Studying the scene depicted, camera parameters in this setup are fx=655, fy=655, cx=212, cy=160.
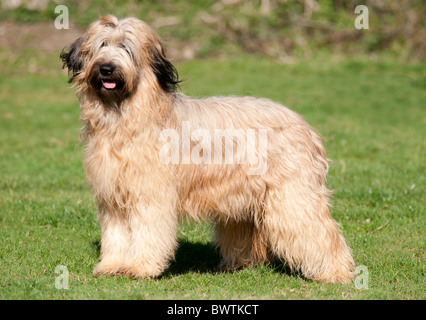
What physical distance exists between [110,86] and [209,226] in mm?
2146

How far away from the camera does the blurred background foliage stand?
1634cm

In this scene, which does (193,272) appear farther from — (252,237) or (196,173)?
(196,173)

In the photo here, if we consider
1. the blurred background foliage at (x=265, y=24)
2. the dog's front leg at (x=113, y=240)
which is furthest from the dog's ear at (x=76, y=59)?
the blurred background foliage at (x=265, y=24)

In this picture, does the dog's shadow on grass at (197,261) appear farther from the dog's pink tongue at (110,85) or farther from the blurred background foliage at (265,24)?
the blurred background foliage at (265,24)

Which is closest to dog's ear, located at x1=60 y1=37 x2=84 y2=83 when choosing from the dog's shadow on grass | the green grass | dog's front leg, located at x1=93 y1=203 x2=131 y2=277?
the green grass

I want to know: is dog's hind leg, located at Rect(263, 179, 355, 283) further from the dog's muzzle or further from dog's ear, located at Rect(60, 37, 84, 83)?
dog's ear, located at Rect(60, 37, 84, 83)

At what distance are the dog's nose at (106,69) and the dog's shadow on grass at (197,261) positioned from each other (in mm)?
1720

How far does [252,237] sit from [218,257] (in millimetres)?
554

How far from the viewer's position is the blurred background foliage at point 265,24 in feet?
53.6

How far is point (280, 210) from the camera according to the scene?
5070mm

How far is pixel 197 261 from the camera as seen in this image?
594cm

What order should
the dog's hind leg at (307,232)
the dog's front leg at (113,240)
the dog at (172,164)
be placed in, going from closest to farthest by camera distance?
the dog at (172,164) → the dog's hind leg at (307,232) → the dog's front leg at (113,240)

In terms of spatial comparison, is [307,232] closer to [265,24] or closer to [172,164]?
[172,164]
